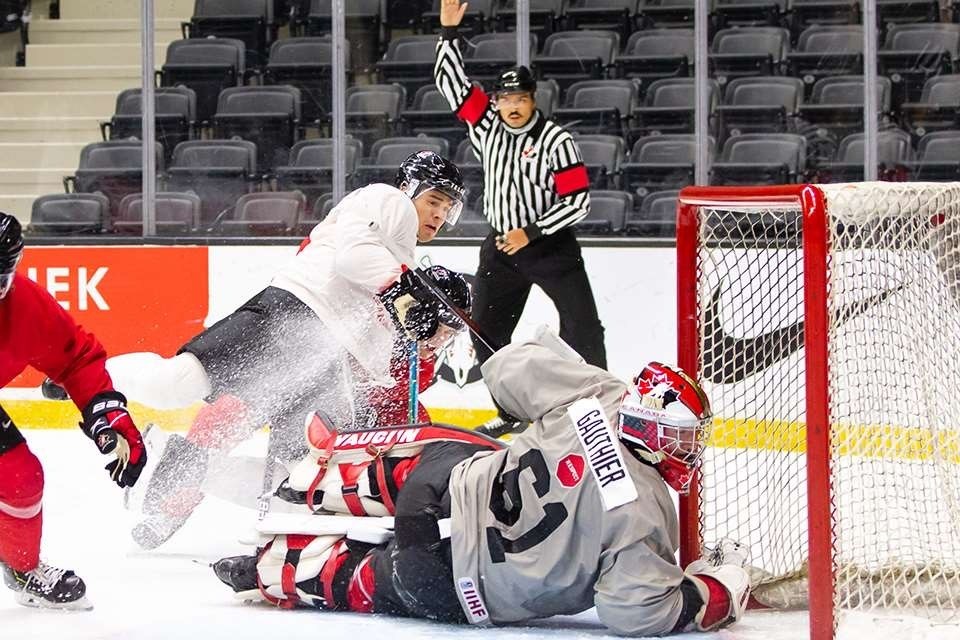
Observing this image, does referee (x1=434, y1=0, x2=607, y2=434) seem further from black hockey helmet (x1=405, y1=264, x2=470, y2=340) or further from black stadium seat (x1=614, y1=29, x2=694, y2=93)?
black hockey helmet (x1=405, y1=264, x2=470, y2=340)

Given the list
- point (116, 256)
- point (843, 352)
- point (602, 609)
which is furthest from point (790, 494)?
point (116, 256)

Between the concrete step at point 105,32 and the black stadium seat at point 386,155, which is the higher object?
the concrete step at point 105,32

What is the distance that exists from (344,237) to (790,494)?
4.04 ft

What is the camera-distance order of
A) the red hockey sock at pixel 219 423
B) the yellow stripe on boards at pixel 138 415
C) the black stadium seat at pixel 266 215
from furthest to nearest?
1. the black stadium seat at pixel 266 215
2. the yellow stripe on boards at pixel 138 415
3. the red hockey sock at pixel 219 423

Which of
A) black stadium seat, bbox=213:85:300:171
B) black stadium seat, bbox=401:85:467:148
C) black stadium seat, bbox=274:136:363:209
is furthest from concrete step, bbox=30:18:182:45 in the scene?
black stadium seat, bbox=401:85:467:148

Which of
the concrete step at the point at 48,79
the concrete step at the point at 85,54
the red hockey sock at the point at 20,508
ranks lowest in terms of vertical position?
the red hockey sock at the point at 20,508

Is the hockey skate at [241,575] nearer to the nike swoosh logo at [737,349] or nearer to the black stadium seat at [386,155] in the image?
the nike swoosh logo at [737,349]

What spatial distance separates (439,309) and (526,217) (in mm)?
1519

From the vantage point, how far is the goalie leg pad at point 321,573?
3.01 m

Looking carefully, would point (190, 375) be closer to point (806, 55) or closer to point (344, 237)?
point (344, 237)

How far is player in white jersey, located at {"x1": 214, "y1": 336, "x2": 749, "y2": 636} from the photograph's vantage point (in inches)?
108

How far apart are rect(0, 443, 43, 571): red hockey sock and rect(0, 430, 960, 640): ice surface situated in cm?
12

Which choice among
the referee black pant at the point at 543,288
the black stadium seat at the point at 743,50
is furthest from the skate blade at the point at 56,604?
the black stadium seat at the point at 743,50

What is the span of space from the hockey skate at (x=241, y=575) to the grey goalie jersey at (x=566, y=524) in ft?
1.64
